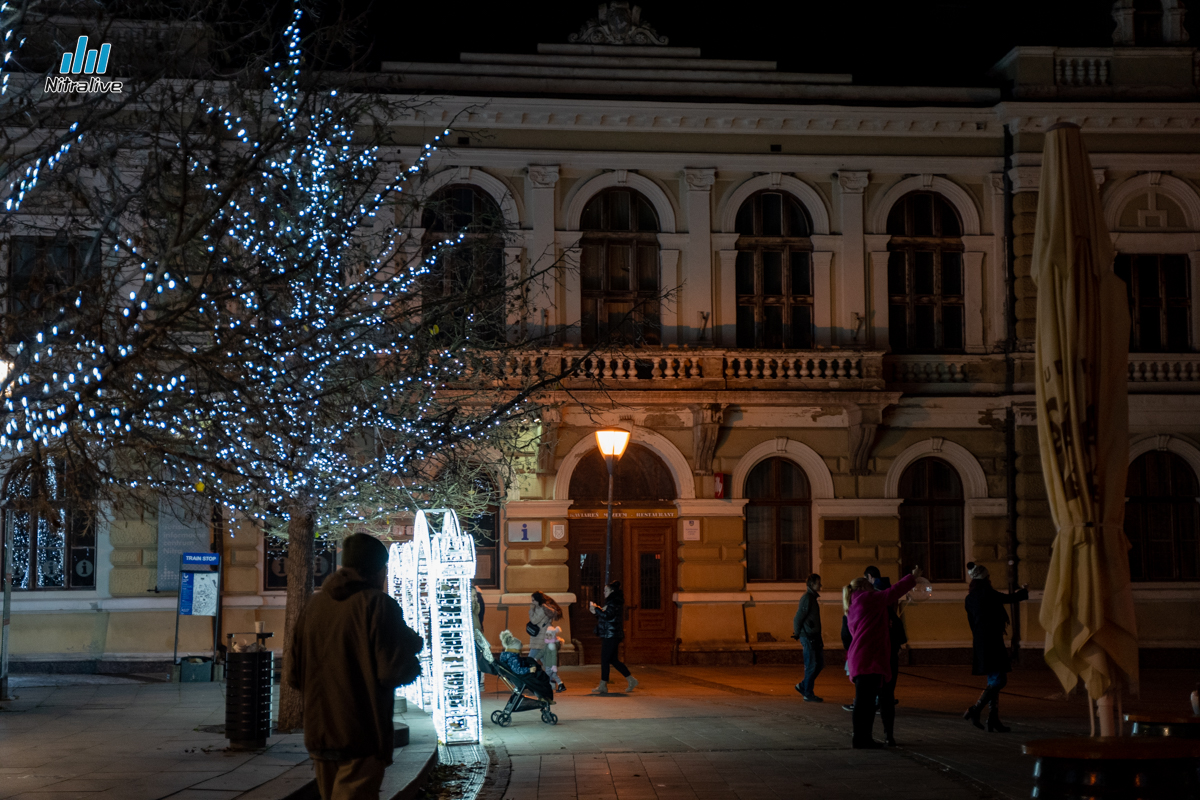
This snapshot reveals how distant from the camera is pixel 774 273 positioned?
25734mm

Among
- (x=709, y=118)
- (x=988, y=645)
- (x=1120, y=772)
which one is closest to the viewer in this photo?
(x=1120, y=772)

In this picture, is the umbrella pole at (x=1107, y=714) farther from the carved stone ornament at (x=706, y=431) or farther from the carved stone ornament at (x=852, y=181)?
the carved stone ornament at (x=852, y=181)

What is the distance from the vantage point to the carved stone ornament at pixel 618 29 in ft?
84.2

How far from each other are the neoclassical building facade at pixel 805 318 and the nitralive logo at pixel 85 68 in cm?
1094

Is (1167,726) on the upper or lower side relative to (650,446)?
lower

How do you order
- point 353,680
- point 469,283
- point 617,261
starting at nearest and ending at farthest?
point 353,680 → point 469,283 → point 617,261

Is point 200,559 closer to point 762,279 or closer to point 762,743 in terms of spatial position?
point 762,279

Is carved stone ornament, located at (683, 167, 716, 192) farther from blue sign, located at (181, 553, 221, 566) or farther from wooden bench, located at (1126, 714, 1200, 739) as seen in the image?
wooden bench, located at (1126, 714, 1200, 739)

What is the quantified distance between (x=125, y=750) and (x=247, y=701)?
4.17 ft

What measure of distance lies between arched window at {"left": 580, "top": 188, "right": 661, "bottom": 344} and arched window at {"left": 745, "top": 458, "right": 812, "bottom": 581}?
345 centimetres

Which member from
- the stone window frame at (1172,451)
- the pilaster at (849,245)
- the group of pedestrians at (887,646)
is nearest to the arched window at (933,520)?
the pilaster at (849,245)

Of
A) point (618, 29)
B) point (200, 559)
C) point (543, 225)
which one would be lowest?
point (200, 559)

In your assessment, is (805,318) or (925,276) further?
(925,276)

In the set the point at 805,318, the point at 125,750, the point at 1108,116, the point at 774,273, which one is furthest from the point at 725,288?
the point at 125,750
